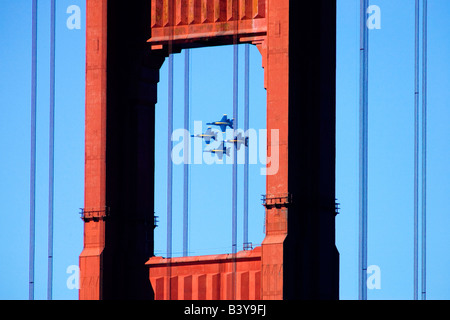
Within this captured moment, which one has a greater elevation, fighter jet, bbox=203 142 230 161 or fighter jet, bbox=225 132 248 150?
fighter jet, bbox=225 132 248 150

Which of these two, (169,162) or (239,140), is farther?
(239,140)

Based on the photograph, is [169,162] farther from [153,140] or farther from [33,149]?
[33,149]

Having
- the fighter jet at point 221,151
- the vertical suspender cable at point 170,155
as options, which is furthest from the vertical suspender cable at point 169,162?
the fighter jet at point 221,151

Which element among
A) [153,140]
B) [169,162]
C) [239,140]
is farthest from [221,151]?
[169,162]

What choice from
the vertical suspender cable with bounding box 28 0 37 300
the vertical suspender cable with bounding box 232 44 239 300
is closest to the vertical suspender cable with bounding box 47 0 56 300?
the vertical suspender cable with bounding box 28 0 37 300

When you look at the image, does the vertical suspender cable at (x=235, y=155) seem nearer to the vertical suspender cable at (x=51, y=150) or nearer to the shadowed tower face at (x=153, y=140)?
the shadowed tower face at (x=153, y=140)

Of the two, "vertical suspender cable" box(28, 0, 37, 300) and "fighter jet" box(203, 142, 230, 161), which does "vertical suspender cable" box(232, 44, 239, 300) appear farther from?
"vertical suspender cable" box(28, 0, 37, 300)
